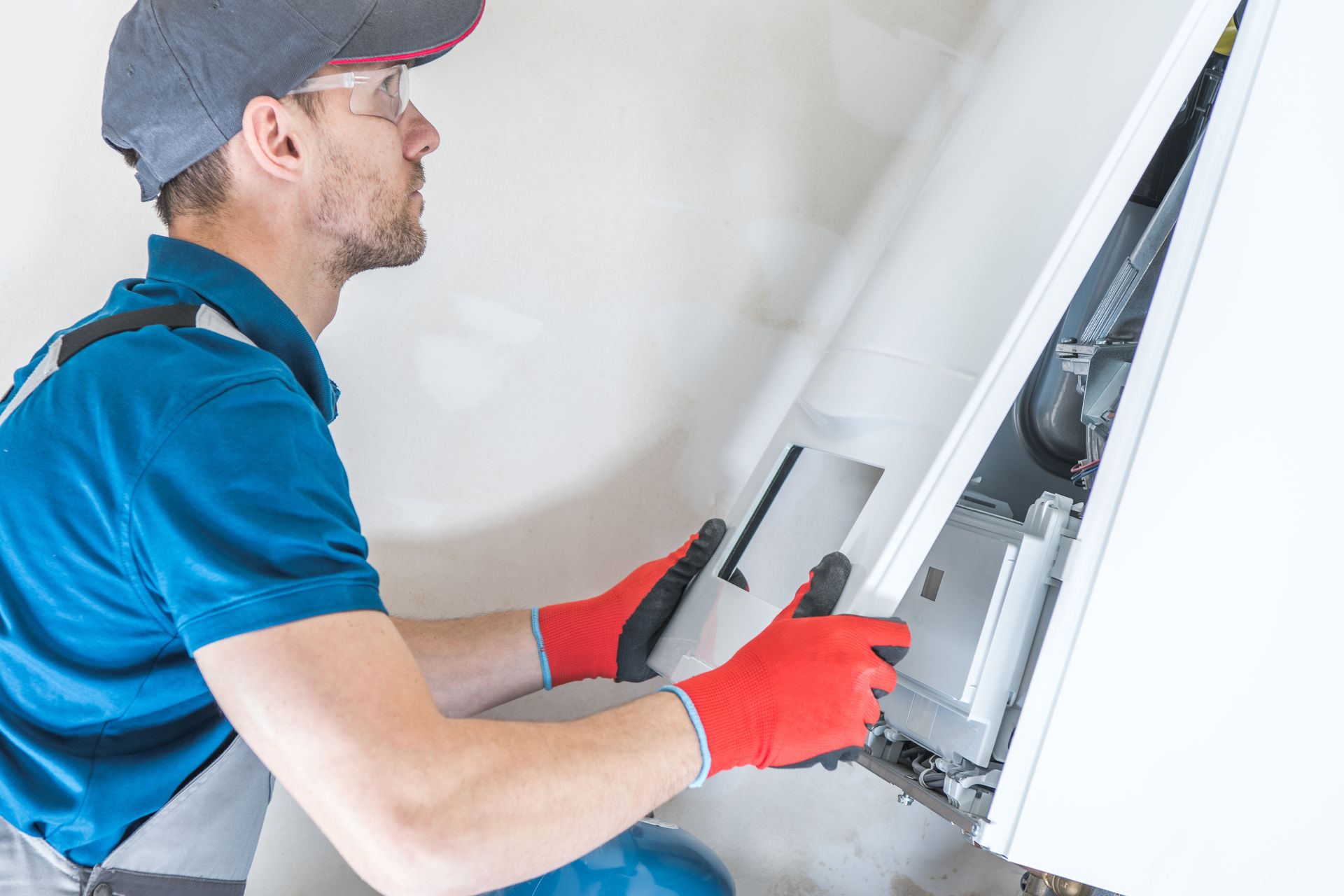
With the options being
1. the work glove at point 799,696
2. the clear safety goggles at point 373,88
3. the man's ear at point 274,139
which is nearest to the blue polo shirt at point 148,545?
the man's ear at point 274,139

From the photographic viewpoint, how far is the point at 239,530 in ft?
2.40

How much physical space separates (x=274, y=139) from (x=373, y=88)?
134mm

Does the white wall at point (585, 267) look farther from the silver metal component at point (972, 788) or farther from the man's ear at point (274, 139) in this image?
the silver metal component at point (972, 788)

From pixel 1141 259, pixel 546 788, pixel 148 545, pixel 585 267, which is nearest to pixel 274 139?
pixel 148 545

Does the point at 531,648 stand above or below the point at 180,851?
above

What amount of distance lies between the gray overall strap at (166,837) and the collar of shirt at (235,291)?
24 mm

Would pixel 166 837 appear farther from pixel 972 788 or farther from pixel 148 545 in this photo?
pixel 972 788

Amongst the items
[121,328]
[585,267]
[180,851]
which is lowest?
[180,851]

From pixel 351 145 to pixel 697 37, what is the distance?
736mm

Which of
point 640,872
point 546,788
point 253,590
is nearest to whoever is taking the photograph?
point 253,590

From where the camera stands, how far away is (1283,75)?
876 millimetres

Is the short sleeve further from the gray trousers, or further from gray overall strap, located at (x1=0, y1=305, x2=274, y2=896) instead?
the gray trousers

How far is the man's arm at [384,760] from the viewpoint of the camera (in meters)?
0.71

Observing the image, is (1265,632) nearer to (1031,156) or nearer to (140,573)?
(1031,156)
